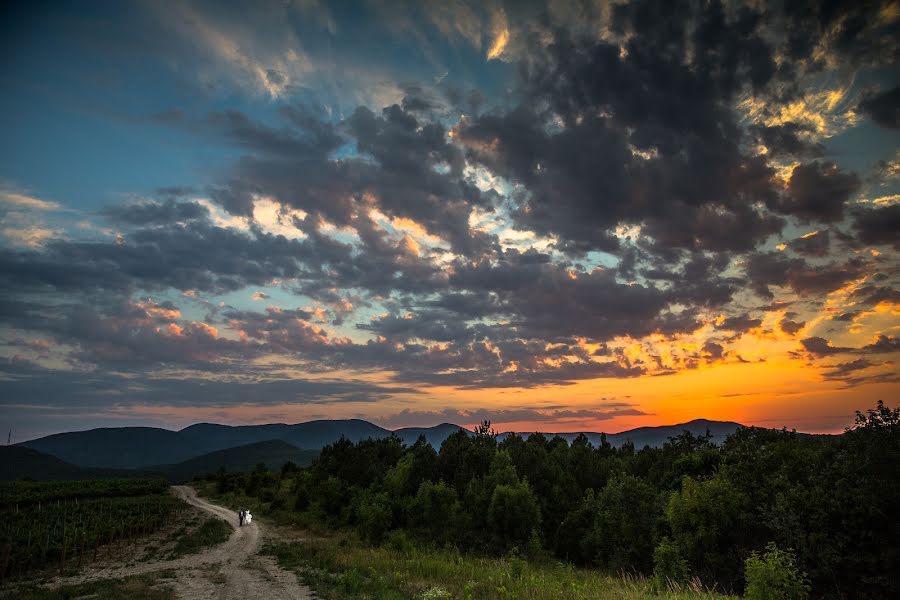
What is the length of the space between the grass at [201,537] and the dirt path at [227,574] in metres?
1.78

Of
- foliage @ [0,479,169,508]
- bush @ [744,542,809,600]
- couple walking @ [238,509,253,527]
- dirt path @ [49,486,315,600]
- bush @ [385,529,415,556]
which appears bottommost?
foliage @ [0,479,169,508]

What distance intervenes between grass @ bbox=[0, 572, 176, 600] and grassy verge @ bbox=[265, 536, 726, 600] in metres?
7.73

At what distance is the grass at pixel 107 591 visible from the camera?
79.3ft

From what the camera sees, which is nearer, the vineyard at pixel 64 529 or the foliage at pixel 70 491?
the vineyard at pixel 64 529

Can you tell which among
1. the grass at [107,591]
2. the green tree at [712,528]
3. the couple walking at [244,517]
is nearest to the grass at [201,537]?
the couple walking at [244,517]

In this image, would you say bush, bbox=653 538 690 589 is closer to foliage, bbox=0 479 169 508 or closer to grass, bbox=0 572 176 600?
grass, bbox=0 572 176 600

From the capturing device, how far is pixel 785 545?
27.2 meters

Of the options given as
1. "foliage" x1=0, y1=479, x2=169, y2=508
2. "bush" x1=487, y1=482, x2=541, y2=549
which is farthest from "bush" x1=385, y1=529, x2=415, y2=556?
"foliage" x1=0, y1=479, x2=169, y2=508

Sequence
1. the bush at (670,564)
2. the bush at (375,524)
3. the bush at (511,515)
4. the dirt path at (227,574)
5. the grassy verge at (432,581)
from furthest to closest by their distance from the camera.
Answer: the bush at (511,515) → the bush at (375,524) → the bush at (670,564) → the dirt path at (227,574) → the grassy verge at (432,581)

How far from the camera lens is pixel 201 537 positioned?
46.3 m

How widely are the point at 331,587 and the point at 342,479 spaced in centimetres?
4733

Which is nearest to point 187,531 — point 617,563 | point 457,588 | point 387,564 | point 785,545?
point 387,564

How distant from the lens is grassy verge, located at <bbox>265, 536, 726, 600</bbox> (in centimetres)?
1831

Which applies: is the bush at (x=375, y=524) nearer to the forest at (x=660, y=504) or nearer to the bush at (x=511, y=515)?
the forest at (x=660, y=504)
